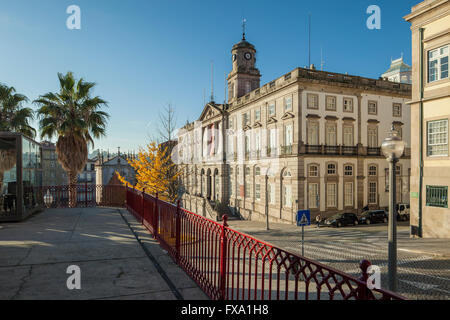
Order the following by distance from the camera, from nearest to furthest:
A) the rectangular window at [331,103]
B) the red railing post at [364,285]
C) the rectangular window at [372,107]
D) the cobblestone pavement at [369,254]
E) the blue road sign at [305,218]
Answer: the red railing post at [364,285]
the cobblestone pavement at [369,254]
the blue road sign at [305,218]
the rectangular window at [331,103]
the rectangular window at [372,107]

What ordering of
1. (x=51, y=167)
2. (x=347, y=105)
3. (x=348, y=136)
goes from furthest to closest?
(x=51, y=167)
(x=348, y=136)
(x=347, y=105)

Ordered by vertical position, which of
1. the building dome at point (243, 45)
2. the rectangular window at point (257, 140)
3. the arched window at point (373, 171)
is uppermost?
the building dome at point (243, 45)

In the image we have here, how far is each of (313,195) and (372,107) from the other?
522 inches

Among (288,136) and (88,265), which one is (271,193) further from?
(88,265)

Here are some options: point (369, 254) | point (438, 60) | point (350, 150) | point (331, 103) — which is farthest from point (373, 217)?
point (438, 60)

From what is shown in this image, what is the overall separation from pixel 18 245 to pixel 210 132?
4587 centimetres

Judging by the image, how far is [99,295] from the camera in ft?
15.4

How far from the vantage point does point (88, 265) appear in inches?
242

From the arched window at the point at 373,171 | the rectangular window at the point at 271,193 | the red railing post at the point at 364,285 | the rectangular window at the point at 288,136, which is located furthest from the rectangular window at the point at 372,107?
the red railing post at the point at 364,285

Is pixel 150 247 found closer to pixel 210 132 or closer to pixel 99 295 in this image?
pixel 99 295

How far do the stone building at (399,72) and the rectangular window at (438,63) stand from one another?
60447mm

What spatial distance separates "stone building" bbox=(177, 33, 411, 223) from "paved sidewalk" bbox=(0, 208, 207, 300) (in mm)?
19889

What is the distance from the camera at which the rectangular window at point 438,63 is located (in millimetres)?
19531

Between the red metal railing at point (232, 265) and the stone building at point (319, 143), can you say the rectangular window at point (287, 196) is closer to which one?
the stone building at point (319, 143)
